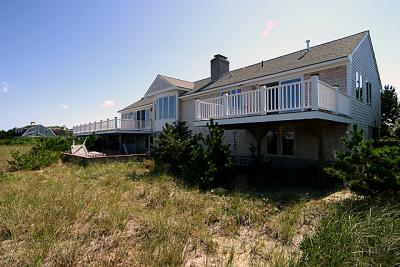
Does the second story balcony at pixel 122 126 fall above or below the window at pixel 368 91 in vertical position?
below

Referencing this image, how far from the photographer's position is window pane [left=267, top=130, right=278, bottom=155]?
12110 mm

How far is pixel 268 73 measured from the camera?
1166cm

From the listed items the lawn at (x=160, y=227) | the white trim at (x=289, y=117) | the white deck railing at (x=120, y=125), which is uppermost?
the white deck railing at (x=120, y=125)

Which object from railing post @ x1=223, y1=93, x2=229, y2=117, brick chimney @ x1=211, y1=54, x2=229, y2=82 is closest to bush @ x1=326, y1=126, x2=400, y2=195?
railing post @ x1=223, y1=93, x2=229, y2=117

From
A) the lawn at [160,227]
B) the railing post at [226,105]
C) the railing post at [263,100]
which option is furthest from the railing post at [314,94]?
the railing post at [226,105]

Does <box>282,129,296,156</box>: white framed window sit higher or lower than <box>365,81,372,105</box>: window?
lower

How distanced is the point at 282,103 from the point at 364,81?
6.71 m

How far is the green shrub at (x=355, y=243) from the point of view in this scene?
3.19m

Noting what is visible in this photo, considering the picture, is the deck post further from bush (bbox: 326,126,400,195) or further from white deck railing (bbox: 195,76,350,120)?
bush (bbox: 326,126,400,195)

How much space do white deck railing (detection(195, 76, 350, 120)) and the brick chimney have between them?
6312mm

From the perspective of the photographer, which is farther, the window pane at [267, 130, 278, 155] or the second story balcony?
the second story balcony

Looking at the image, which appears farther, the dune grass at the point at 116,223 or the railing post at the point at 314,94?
the railing post at the point at 314,94

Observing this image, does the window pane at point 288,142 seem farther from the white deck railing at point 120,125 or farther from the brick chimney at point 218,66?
the white deck railing at point 120,125

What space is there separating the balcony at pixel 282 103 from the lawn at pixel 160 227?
2970mm
